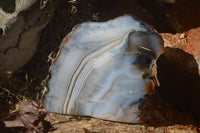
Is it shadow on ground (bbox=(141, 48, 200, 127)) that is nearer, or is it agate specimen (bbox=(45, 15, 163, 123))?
agate specimen (bbox=(45, 15, 163, 123))

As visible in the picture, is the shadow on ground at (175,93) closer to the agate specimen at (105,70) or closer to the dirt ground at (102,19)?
the dirt ground at (102,19)

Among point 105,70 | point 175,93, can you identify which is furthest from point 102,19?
point 175,93

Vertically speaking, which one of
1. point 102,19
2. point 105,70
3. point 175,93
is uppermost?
point 102,19

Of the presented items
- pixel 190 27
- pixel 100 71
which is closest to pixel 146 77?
pixel 100 71

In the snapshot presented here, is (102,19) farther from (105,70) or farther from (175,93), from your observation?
(175,93)

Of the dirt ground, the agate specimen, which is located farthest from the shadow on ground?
the agate specimen

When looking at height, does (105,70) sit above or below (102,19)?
below

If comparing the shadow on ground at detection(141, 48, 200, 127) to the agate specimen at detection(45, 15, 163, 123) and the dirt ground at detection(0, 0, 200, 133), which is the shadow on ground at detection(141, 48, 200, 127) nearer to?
the dirt ground at detection(0, 0, 200, 133)
